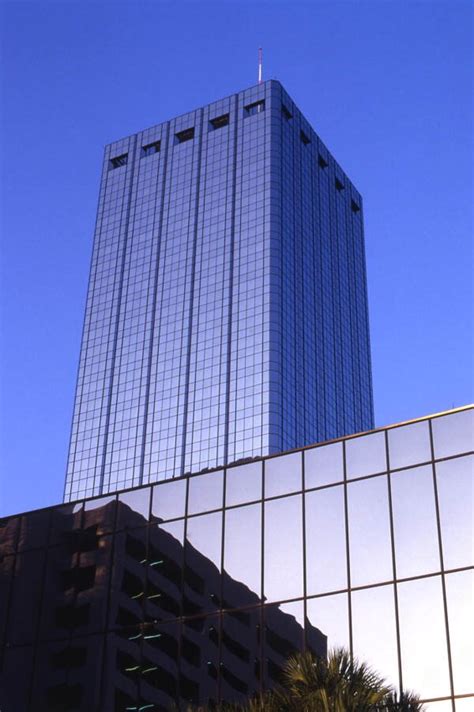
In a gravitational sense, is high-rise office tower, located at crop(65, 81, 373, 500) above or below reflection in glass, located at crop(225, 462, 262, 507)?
above

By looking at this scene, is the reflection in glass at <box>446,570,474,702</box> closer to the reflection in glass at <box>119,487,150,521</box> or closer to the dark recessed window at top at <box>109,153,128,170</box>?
the reflection in glass at <box>119,487,150,521</box>

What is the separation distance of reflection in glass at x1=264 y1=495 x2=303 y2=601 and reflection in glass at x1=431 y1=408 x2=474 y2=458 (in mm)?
5450

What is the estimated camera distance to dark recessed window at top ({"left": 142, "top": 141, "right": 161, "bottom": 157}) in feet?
552

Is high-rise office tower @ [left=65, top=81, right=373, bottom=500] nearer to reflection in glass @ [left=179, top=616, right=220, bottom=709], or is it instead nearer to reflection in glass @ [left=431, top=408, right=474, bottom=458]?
reflection in glass @ [left=179, top=616, right=220, bottom=709]

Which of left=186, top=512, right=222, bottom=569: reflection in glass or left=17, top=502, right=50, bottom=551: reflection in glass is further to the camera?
left=17, top=502, right=50, bottom=551: reflection in glass

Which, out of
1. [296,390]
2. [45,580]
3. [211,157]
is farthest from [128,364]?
[45,580]

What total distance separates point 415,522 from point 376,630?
11.9 feet

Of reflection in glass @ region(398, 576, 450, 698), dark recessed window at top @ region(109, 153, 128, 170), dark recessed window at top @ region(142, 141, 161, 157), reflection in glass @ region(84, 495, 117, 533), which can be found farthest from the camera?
dark recessed window at top @ region(109, 153, 128, 170)

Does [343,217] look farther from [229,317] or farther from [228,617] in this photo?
[228,617]

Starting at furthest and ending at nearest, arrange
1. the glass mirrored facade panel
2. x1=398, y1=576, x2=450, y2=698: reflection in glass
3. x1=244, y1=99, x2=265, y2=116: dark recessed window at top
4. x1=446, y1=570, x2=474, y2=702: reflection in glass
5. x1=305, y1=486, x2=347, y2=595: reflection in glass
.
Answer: x1=244, y1=99, x2=265, y2=116: dark recessed window at top → the glass mirrored facade panel → x1=305, y1=486, x2=347, y2=595: reflection in glass → x1=398, y1=576, x2=450, y2=698: reflection in glass → x1=446, y1=570, x2=474, y2=702: reflection in glass

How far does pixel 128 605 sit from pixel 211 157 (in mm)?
124364

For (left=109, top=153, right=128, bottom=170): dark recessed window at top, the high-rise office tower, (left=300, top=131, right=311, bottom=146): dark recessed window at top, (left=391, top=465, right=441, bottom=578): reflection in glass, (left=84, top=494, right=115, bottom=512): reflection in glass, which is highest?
(left=109, top=153, right=128, bottom=170): dark recessed window at top

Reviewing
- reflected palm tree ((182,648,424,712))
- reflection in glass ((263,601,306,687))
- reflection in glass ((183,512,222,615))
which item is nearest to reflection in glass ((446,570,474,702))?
reflection in glass ((263,601,306,687))

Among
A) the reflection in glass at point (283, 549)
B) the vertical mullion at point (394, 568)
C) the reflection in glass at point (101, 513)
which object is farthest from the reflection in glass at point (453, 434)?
the reflection in glass at point (101, 513)
